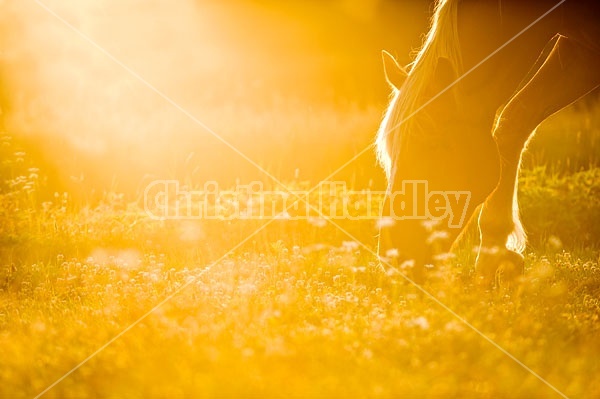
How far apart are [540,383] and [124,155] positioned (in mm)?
9220

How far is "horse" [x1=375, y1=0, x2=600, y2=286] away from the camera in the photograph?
4477mm

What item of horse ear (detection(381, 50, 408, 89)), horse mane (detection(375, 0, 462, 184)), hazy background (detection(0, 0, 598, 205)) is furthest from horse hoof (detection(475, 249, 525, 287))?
hazy background (detection(0, 0, 598, 205))

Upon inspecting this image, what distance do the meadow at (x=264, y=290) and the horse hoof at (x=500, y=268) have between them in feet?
0.51

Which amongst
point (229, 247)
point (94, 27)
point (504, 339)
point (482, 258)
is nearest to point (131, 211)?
point (229, 247)

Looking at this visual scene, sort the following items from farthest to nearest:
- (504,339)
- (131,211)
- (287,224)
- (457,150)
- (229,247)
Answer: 1. (131,211)
2. (287,224)
3. (229,247)
4. (457,150)
5. (504,339)

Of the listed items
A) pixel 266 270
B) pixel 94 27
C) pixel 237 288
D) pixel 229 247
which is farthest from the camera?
pixel 94 27

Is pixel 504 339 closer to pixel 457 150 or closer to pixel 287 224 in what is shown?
pixel 457 150

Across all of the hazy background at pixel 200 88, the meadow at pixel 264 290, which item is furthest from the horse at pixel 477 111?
the hazy background at pixel 200 88

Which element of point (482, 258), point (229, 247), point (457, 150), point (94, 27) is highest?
point (94, 27)

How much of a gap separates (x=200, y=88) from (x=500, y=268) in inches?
464

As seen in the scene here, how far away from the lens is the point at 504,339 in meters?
4.05

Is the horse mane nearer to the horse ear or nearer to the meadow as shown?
the horse ear

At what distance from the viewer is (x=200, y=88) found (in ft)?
51.5

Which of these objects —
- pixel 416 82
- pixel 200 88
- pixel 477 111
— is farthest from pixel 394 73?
pixel 200 88
